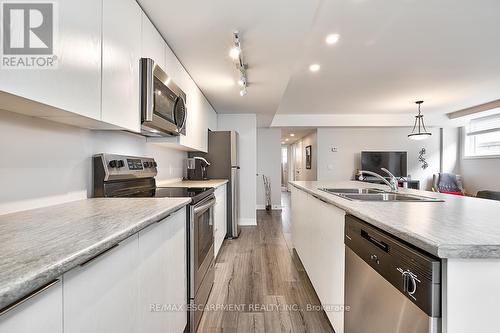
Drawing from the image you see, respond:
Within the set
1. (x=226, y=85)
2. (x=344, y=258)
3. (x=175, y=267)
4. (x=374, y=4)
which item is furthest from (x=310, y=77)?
(x=175, y=267)

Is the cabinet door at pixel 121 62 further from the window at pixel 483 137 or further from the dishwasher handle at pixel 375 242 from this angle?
the window at pixel 483 137

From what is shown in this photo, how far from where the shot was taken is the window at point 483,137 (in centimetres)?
530

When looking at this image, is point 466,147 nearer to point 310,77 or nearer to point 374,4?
point 310,77

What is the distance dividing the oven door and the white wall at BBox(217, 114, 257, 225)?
2474 mm

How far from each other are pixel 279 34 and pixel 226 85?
127 cm

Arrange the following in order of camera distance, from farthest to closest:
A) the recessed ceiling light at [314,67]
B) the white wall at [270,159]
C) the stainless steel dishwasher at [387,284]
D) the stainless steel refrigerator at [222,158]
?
the white wall at [270,159], the stainless steel refrigerator at [222,158], the recessed ceiling light at [314,67], the stainless steel dishwasher at [387,284]

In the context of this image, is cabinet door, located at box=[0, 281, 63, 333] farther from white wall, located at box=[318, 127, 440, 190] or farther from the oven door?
white wall, located at box=[318, 127, 440, 190]

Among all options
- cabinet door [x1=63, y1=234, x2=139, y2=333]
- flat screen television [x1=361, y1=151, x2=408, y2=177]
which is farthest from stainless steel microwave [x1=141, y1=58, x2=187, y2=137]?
flat screen television [x1=361, y1=151, x2=408, y2=177]

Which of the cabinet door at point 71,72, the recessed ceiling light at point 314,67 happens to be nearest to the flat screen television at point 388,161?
the recessed ceiling light at point 314,67

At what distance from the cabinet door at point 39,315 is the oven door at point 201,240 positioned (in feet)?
3.48

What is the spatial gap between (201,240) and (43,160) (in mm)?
1067

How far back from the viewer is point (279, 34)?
6.17 ft

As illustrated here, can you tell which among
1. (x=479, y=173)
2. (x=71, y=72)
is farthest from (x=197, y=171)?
(x=479, y=173)

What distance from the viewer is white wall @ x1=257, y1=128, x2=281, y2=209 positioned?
22.0 ft
